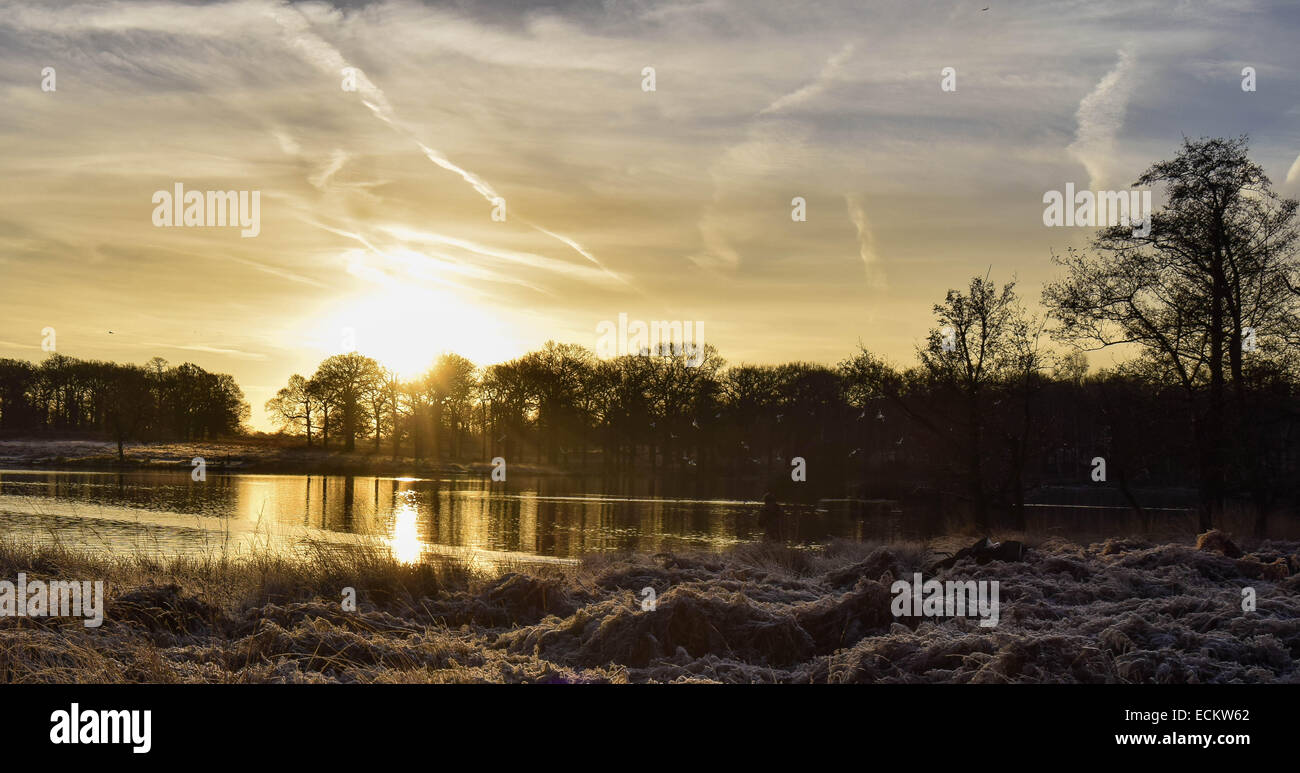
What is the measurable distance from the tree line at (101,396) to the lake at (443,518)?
144 feet

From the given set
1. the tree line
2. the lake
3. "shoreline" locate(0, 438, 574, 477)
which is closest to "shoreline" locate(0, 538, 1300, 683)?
the lake

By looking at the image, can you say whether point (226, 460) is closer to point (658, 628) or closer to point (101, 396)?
point (101, 396)

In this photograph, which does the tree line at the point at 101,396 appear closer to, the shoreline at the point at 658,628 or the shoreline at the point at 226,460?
the shoreline at the point at 226,460

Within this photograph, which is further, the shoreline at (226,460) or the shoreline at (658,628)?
the shoreline at (226,460)

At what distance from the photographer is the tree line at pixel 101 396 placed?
351 feet

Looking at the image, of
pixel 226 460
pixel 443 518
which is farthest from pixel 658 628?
pixel 226 460

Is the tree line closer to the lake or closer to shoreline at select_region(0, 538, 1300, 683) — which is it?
the lake

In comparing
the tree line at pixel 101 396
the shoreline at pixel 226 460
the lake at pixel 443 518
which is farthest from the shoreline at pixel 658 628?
Answer: the tree line at pixel 101 396

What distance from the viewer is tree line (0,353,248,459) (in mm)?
106938

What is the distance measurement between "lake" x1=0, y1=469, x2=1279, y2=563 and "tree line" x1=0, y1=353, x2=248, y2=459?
44.0m

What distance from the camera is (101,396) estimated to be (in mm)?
110938
